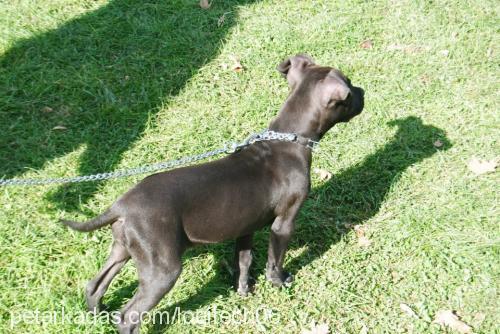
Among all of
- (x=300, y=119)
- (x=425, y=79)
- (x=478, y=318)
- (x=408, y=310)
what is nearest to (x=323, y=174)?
(x=300, y=119)

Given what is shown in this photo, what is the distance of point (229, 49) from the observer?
6.62 meters

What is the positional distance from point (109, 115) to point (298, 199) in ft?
8.60

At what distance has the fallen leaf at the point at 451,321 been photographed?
4.11 m

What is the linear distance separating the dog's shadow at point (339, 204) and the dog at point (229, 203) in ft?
0.89

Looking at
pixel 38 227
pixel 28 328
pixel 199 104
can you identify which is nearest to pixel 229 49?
pixel 199 104

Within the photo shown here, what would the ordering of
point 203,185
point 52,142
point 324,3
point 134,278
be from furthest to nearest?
point 324,3
point 52,142
point 134,278
point 203,185

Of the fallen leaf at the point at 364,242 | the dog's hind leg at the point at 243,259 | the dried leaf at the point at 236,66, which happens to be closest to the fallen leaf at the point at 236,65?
the dried leaf at the point at 236,66

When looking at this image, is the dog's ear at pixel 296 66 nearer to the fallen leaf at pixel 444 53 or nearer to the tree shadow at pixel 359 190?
the tree shadow at pixel 359 190

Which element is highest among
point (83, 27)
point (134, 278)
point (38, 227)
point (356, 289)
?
point (83, 27)

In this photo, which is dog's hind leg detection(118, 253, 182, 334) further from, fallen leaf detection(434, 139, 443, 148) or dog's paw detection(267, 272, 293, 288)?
fallen leaf detection(434, 139, 443, 148)

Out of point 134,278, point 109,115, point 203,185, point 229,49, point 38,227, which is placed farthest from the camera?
point 229,49

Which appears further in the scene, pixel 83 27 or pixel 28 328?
pixel 83 27

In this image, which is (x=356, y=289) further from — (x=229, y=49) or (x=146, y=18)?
(x=146, y=18)

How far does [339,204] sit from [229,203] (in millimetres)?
1825
